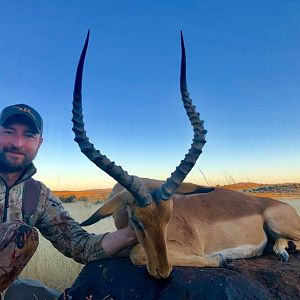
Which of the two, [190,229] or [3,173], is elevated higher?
[3,173]

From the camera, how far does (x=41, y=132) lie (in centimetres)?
585

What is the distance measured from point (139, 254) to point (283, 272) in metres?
1.43

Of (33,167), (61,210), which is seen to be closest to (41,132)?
(33,167)

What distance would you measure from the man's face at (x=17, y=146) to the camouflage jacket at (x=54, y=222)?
142mm

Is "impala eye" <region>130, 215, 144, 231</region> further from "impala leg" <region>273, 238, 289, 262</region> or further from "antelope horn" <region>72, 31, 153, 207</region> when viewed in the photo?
"impala leg" <region>273, 238, 289, 262</region>

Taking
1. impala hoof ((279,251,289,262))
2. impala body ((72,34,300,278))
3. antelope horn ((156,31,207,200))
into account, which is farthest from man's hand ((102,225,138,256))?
impala hoof ((279,251,289,262))

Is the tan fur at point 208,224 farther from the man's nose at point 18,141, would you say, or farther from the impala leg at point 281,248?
the man's nose at point 18,141

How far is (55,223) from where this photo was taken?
18.2 ft

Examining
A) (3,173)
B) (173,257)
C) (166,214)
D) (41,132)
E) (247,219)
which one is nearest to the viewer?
(166,214)

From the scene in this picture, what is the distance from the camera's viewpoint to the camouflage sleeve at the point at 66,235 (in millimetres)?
5082

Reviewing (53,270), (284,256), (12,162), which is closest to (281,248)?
(284,256)

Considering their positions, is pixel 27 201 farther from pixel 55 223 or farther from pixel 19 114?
pixel 19 114

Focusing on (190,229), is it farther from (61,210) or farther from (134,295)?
(134,295)

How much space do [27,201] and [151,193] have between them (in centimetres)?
167
